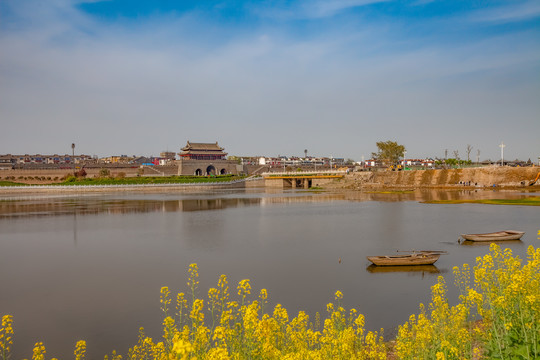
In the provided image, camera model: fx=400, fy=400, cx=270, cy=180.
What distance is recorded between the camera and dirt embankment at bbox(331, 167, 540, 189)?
76.6 meters

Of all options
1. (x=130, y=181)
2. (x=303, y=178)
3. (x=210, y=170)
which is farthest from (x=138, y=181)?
(x=303, y=178)

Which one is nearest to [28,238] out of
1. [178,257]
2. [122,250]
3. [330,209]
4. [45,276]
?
[122,250]

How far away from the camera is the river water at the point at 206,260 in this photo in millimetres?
15273

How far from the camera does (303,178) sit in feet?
343

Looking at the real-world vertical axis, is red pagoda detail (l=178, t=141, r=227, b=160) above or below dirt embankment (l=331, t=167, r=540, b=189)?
above

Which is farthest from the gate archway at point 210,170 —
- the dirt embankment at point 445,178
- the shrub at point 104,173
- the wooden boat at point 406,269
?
the wooden boat at point 406,269

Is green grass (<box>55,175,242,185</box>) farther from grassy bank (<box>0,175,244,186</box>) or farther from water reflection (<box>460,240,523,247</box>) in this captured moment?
water reflection (<box>460,240,523,247</box>)

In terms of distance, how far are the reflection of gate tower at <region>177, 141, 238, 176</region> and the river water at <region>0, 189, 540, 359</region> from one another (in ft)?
254

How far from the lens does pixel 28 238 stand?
33688 millimetres

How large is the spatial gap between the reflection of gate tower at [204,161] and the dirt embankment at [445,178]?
47.0 m

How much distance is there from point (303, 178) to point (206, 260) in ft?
266

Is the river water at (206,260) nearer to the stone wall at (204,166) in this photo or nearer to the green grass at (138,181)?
the green grass at (138,181)

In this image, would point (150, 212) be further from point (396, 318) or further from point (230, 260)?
point (396, 318)

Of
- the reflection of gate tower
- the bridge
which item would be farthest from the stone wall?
the bridge
